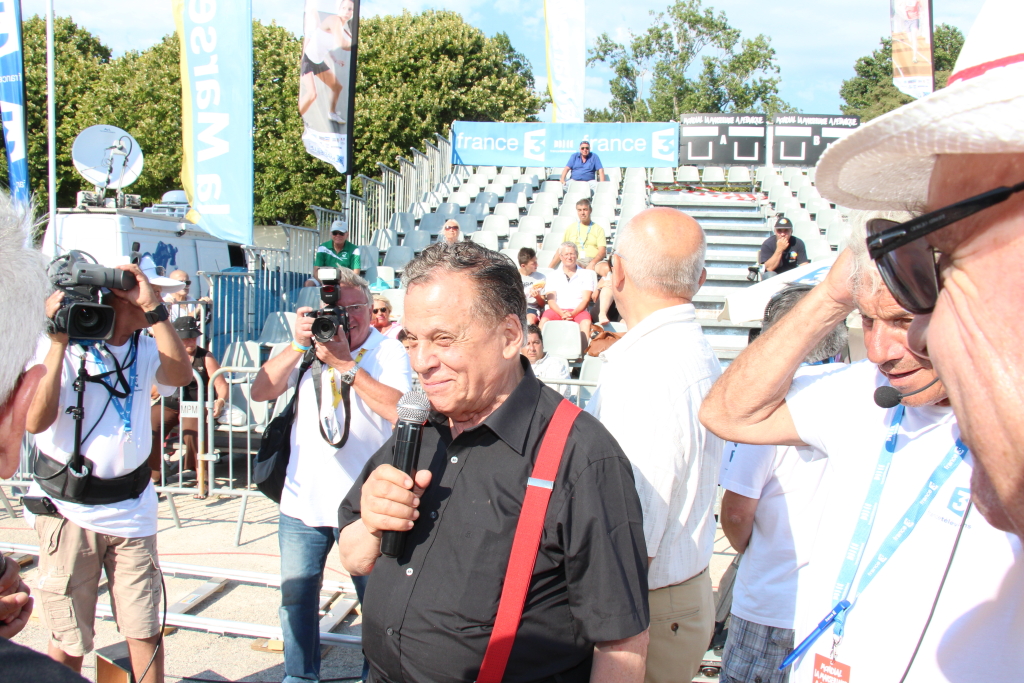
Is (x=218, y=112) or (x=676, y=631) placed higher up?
(x=218, y=112)

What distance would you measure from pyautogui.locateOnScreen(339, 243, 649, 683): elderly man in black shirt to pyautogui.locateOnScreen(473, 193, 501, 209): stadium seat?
41.3ft

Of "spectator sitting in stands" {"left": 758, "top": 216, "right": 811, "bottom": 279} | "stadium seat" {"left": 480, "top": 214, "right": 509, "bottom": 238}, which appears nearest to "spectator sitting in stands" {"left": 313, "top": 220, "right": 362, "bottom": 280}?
"stadium seat" {"left": 480, "top": 214, "right": 509, "bottom": 238}

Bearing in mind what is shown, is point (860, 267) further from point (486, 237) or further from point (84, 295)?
point (486, 237)

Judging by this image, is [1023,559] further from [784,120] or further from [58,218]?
[784,120]

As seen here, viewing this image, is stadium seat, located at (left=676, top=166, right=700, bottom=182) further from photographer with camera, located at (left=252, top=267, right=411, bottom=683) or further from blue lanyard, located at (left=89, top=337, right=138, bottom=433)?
blue lanyard, located at (left=89, top=337, right=138, bottom=433)

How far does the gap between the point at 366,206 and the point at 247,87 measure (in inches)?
183

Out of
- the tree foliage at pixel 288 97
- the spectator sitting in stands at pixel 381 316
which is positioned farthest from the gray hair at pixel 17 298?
the tree foliage at pixel 288 97

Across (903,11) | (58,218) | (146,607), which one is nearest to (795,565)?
(146,607)

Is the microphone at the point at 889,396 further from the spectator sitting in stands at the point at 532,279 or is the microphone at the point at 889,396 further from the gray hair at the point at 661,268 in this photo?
the spectator sitting in stands at the point at 532,279

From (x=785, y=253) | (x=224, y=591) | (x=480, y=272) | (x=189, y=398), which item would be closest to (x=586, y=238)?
(x=785, y=253)

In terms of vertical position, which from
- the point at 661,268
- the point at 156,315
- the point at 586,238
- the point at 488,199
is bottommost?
the point at 156,315

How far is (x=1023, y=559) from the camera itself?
118cm

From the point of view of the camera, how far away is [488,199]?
14.4 metres

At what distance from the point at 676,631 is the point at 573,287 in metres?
6.39
